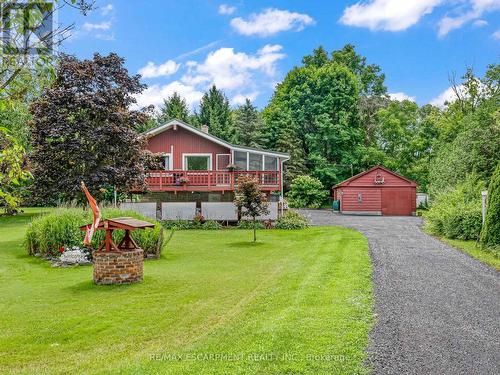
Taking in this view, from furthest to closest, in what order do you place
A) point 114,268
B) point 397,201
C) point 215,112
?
point 215,112, point 397,201, point 114,268

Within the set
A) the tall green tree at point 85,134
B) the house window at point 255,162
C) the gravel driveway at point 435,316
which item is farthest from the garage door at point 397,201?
the tall green tree at point 85,134

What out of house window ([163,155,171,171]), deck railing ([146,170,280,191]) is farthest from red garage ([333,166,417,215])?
house window ([163,155,171,171])

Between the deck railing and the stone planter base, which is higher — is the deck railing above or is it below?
above

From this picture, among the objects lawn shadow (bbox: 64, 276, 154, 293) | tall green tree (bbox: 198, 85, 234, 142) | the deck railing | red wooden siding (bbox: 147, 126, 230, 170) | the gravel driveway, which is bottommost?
lawn shadow (bbox: 64, 276, 154, 293)

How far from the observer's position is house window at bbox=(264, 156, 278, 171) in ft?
82.9

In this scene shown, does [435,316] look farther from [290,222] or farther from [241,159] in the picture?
[241,159]

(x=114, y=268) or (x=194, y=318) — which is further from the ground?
(x=114, y=268)

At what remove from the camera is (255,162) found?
25.1 m

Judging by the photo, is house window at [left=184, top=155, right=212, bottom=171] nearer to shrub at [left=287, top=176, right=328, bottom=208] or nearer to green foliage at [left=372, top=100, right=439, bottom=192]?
shrub at [left=287, top=176, right=328, bottom=208]

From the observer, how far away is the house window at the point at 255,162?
984 inches

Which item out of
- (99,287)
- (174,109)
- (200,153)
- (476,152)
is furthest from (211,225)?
(174,109)

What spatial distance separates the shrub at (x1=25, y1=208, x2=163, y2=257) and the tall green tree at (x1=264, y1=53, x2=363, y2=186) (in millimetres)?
28182

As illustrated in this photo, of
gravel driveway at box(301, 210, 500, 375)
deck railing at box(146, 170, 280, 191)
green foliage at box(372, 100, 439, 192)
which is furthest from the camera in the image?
green foliage at box(372, 100, 439, 192)

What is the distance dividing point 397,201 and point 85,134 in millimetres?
25150
